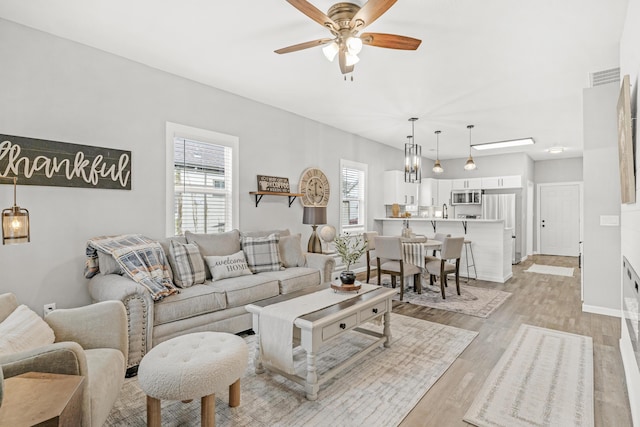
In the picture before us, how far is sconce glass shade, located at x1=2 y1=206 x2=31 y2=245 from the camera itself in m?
1.99

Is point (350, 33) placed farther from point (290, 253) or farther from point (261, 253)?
point (290, 253)

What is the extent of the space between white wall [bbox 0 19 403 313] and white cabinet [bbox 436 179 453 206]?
6.39 m

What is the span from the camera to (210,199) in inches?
161

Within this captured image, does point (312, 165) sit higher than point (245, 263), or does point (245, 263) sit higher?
point (312, 165)

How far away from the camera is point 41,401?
91 cm

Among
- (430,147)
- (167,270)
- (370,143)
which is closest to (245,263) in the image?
(167,270)

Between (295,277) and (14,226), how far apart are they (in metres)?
2.41

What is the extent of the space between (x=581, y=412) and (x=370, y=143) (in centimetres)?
558

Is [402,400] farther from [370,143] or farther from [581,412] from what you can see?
[370,143]

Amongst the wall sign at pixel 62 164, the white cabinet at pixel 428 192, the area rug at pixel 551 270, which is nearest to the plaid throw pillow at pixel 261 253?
the wall sign at pixel 62 164

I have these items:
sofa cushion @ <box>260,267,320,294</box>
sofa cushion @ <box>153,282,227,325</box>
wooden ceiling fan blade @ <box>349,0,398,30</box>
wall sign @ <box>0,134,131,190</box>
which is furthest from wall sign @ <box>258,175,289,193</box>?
wooden ceiling fan blade @ <box>349,0,398,30</box>

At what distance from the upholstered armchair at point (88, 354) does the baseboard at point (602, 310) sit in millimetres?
4864

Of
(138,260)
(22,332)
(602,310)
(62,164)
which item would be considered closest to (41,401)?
(22,332)

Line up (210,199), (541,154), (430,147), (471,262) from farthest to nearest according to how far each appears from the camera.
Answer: (541,154) → (430,147) → (471,262) → (210,199)
